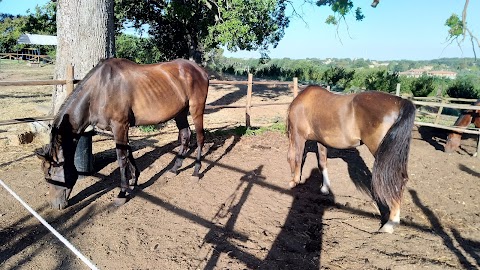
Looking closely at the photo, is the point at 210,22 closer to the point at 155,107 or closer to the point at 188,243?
the point at 155,107

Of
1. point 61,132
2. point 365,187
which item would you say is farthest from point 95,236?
point 365,187

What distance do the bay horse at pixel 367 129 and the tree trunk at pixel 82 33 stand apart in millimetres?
3364

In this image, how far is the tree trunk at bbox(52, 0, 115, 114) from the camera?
5270 millimetres

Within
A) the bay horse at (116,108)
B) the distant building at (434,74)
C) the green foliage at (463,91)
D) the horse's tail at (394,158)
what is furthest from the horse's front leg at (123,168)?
the distant building at (434,74)

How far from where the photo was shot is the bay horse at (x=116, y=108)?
3635 millimetres

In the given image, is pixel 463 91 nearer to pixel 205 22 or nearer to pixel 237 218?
pixel 205 22

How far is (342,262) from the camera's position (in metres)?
2.92

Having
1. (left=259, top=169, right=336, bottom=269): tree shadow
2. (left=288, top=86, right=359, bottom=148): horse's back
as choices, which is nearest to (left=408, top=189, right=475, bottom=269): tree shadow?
(left=259, top=169, right=336, bottom=269): tree shadow

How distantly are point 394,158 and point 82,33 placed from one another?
4922 millimetres

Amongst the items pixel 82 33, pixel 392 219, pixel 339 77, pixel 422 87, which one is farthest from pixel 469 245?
pixel 339 77

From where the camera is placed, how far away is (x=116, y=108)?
13.3ft

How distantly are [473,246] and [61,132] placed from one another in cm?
451

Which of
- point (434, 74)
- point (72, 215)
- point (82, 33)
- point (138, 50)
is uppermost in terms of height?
point (434, 74)

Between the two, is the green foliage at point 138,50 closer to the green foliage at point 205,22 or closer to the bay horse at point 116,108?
the green foliage at point 205,22
